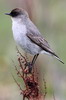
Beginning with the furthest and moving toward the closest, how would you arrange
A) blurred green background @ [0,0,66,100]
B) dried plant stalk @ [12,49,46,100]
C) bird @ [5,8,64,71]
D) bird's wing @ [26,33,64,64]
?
blurred green background @ [0,0,66,100] → bird's wing @ [26,33,64,64] → bird @ [5,8,64,71] → dried plant stalk @ [12,49,46,100]

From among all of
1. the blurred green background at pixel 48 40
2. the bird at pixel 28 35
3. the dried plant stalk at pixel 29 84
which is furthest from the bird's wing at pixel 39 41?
the dried plant stalk at pixel 29 84

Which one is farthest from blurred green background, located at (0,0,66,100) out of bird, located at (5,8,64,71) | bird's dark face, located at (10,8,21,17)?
bird's dark face, located at (10,8,21,17)

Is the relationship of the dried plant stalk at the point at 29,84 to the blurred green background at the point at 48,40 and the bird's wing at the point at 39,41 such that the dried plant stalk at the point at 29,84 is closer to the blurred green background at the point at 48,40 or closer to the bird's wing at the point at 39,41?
the bird's wing at the point at 39,41

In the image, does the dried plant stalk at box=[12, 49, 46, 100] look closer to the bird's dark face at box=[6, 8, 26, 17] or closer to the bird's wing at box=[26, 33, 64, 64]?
the bird's wing at box=[26, 33, 64, 64]

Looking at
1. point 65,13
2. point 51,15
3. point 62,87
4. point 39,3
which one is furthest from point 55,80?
point 65,13

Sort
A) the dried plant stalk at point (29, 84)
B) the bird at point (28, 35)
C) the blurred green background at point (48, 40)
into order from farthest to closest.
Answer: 1. the blurred green background at point (48, 40)
2. the bird at point (28, 35)
3. the dried plant stalk at point (29, 84)

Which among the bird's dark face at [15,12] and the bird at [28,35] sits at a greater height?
the bird's dark face at [15,12]

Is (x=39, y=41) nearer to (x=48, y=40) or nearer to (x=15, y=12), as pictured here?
(x=15, y=12)
